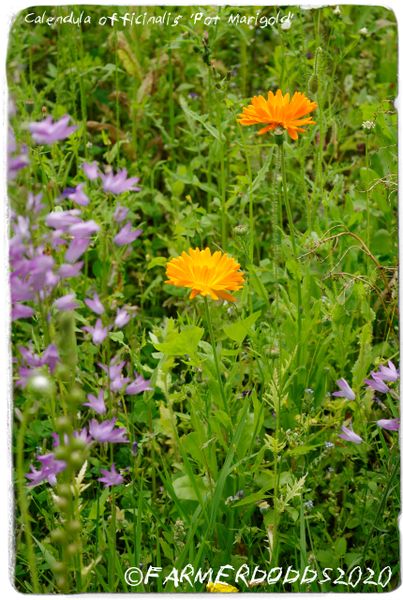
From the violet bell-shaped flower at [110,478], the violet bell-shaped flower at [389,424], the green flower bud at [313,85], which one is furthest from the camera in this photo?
the green flower bud at [313,85]

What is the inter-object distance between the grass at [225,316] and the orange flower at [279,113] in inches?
1.6

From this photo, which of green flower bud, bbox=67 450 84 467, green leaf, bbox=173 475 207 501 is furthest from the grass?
green flower bud, bbox=67 450 84 467

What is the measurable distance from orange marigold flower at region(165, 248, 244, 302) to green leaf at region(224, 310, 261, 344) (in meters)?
0.04

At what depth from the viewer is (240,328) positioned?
1.24 m

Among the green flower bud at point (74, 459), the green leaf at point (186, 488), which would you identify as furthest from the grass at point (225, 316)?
the green flower bud at point (74, 459)

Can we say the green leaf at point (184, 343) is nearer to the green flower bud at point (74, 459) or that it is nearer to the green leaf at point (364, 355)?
the green leaf at point (364, 355)

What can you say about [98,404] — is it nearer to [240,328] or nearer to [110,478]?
[110,478]

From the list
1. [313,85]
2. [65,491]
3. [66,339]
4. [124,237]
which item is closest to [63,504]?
[65,491]

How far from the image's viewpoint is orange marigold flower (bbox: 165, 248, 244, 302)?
116 centimetres

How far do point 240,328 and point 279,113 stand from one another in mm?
265

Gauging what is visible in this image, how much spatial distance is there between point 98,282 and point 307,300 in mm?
291

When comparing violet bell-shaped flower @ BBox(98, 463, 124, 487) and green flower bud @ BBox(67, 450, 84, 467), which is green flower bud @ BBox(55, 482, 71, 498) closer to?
green flower bud @ BBox(67, 450, 84, 467)

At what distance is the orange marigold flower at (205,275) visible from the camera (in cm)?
116

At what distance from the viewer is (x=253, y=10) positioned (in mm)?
1330
